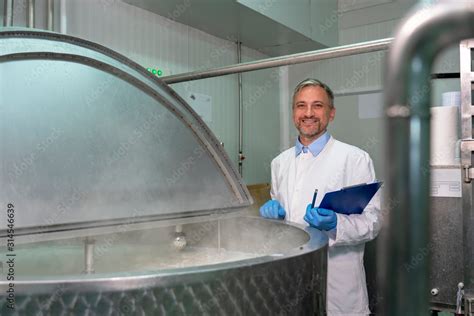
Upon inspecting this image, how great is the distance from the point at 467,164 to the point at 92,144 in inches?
64.9

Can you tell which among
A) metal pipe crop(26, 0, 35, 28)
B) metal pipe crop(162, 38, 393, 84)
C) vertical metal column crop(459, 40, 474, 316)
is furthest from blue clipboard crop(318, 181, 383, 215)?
metal pipe crop(26, 0, 35, 28)

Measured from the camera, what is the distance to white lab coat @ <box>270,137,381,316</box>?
182cm

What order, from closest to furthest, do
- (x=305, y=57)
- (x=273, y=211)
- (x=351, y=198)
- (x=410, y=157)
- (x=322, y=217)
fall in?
(x=410, y=157) → (x=351, y=198) → (x=322, y=217) → (x=305, y=57) → (x=273, y=211)

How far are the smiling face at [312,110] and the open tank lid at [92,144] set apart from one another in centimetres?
75

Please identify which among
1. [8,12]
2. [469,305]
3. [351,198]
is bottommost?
[469,305]

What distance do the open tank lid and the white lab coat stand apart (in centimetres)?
60

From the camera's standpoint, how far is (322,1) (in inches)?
135

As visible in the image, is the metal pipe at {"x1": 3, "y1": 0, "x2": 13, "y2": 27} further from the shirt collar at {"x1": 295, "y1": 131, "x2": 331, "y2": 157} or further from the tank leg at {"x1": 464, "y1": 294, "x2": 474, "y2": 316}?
the tank leg at {"x1": 464, "y1": 294, "x2": 474, "y2": 316}

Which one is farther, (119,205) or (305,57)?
(305,57)

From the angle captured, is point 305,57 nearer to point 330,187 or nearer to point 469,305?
point 330,187

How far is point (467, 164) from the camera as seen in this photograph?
1901mm

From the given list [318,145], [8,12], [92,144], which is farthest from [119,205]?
[318,145]

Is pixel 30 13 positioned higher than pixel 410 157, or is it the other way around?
pixel 30 13

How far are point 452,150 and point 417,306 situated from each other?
6.23ft
